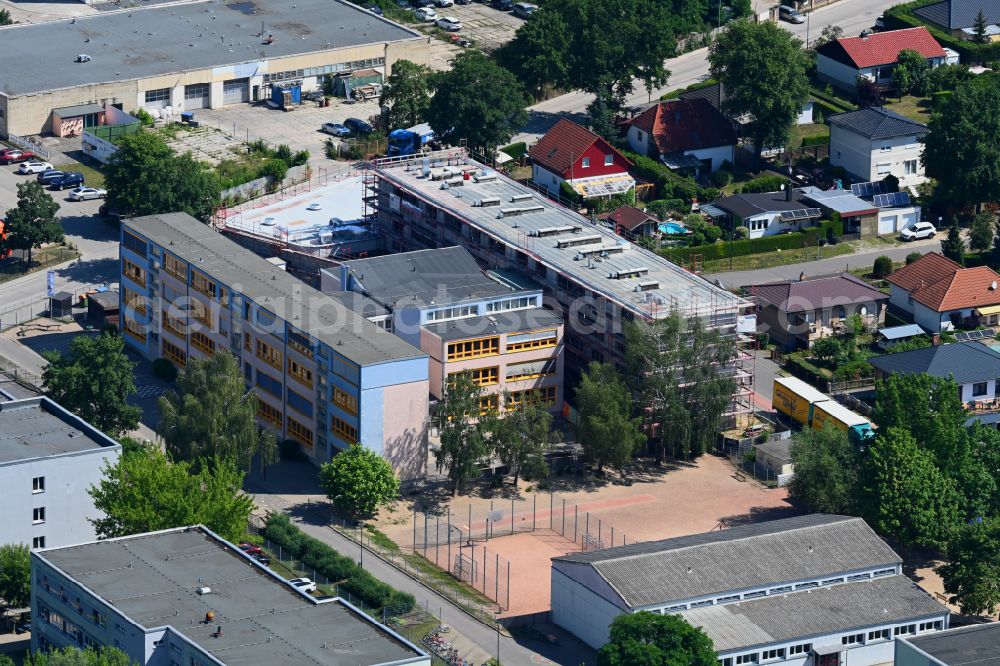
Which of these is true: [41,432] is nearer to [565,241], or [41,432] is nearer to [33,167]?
[565,241]

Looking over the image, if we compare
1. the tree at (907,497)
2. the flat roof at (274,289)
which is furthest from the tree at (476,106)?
the tree at (907,497)

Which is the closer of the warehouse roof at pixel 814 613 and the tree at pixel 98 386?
the warehouse roof at pixel 814 613

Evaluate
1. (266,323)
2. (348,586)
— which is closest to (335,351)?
(266,323)

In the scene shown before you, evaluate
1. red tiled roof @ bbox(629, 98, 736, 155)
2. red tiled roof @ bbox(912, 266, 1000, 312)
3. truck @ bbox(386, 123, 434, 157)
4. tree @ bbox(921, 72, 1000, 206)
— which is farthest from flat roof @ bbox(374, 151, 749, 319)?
tree @ bbox(921, 72, 1000, 206)

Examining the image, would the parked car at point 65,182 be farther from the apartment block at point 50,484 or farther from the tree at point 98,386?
the apartment block at point 50,484

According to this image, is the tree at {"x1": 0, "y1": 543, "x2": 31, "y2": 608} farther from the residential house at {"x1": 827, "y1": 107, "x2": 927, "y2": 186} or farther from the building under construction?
the residential house at {"x1": 827, "y1": 107, "x2": 927, "y2": 186}

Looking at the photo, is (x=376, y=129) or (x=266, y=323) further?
(x=376, y=129)

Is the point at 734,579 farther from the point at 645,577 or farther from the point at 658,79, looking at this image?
the point at 658,79
